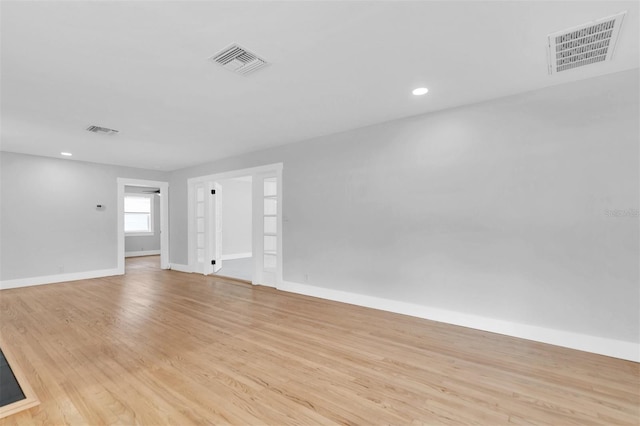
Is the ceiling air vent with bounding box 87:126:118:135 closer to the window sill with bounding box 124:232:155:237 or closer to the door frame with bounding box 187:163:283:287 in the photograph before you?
the door frame with bounding box 187:163:283:287

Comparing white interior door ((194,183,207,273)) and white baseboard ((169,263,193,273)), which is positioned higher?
white interior door ((194,183,207,273))

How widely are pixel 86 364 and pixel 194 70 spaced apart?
2.70 meters

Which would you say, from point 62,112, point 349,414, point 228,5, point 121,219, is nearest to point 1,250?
point 121,219

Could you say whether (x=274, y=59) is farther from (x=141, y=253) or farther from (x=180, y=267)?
(x=141, y=253)

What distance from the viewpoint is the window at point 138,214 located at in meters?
10.9

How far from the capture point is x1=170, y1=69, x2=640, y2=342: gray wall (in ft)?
8.85

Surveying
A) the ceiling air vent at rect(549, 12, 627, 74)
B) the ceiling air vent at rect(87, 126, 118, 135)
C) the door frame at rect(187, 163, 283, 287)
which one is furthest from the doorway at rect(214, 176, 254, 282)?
the ceiling air vent at rect(549, 12, 627, 74)

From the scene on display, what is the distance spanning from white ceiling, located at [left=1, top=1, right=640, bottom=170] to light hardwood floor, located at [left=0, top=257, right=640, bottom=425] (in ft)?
8.29

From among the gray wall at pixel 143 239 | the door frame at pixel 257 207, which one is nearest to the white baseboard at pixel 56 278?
Result: the door frame at pixel 257 207

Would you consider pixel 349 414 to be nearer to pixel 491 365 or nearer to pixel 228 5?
pixel 491 365

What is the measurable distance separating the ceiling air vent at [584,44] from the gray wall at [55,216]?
8021 millimetres

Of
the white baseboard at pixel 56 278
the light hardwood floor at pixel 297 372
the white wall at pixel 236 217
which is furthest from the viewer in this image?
the white wall at pixel 236 217

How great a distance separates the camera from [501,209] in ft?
10.5

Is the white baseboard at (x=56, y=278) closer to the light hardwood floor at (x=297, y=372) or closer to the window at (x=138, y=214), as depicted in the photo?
the light hardwood floor at (x=297, y=372)
